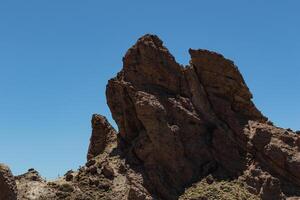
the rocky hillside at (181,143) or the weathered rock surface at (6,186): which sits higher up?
the rocky hillside at (181,143)

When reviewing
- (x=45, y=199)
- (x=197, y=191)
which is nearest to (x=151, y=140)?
(x=197, y=191)

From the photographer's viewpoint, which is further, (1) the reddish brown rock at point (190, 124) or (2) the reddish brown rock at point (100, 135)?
(2) the reddish brown rock at point (100, 135)

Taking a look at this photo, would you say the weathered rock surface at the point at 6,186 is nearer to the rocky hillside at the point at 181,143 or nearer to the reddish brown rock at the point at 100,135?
the rocky hillside at the point at 181,143

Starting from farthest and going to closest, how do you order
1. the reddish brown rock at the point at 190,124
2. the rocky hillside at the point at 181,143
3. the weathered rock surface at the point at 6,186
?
the reddish brown rock at the point at 190,124
the rocky hillside at the point at 181,143
the weathered rock surface at the point at 6,186

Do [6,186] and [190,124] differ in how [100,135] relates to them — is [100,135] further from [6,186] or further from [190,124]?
[6,186]

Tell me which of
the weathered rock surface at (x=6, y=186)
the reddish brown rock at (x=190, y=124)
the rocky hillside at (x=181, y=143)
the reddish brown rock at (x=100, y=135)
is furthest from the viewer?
the reddish brown rock at (x=100, y=135)

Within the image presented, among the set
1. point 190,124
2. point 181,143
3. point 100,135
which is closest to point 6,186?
point 181,143

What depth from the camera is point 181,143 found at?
7325 cm

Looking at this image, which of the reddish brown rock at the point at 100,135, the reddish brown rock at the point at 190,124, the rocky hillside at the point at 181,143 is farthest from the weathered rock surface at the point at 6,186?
the reddish brown rock at the point at 100,135

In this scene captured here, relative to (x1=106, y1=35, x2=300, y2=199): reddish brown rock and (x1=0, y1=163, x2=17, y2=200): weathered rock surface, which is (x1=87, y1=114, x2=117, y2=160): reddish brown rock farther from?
(x1=0, y1=163, x2=17, y2=200): weathered rock surface

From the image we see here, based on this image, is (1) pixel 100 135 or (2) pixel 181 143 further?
(1) pixel 100 135

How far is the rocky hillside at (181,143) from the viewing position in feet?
229

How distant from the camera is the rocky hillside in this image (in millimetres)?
69938

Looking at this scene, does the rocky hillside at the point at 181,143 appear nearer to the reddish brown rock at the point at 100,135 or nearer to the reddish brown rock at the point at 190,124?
the reddish brown rock at the point at 190,124
